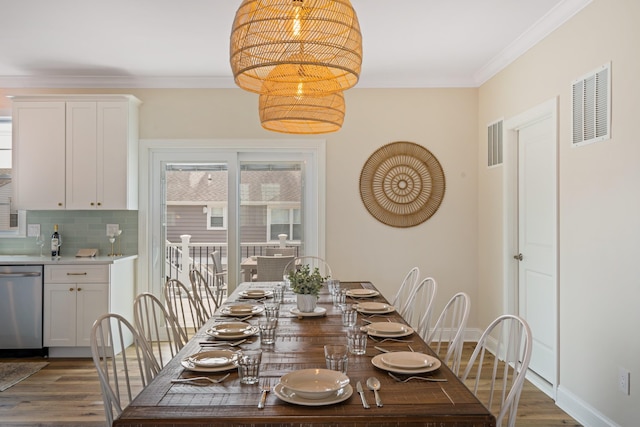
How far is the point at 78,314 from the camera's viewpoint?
4.65 metres

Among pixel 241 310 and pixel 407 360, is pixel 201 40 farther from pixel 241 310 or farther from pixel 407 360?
pixel 407 360

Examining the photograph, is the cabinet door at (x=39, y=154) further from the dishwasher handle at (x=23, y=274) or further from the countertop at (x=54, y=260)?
the dishwasher handle at (x=23, y=274)

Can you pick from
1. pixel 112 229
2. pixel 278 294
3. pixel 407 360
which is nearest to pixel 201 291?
pixel 112 229

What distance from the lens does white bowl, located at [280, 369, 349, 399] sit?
1613mm

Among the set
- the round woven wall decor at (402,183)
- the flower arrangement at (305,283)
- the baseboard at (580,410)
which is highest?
the round woven wall decor at (402,183)

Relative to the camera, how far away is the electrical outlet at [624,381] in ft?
9.13

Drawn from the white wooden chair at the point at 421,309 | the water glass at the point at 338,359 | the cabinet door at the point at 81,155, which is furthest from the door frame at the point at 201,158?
the water glass at the point at 338,359

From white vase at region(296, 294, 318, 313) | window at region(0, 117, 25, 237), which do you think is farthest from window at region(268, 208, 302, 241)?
window at region(0, 117, 25, 237)

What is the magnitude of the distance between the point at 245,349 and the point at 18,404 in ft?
7.66

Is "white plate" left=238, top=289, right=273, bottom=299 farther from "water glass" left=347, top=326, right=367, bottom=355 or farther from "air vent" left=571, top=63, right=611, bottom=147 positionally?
"air vent" left=571, top=63, right=611, bottom=147

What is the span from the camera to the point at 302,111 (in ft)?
9.31

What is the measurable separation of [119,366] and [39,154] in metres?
2.19

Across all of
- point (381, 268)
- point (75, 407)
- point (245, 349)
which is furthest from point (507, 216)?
point (75, 407)

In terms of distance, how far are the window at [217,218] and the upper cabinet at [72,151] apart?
83 centimetres
